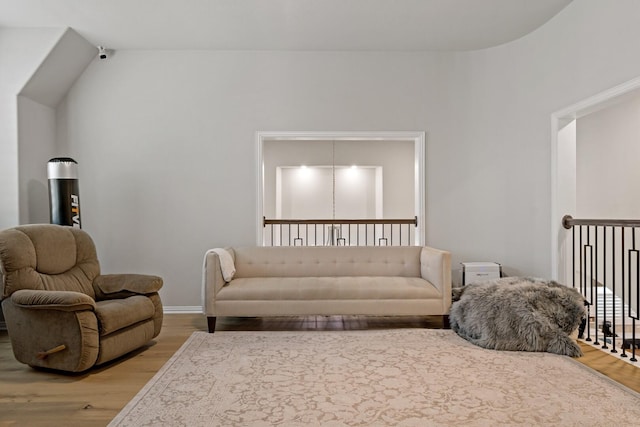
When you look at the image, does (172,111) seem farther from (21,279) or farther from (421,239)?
(421,239)

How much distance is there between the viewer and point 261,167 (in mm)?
4988

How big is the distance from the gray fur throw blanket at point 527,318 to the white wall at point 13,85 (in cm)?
460

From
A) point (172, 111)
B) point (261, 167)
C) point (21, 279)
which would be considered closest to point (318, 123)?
point (261, 167)

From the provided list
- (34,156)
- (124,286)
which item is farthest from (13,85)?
(124,286)

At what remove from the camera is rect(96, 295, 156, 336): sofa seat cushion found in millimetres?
2990

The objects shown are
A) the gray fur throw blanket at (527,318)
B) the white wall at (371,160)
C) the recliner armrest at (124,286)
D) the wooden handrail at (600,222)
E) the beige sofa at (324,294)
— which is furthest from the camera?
the white wall at (371,160)

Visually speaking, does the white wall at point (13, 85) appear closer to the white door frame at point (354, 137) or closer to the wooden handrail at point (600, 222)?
the white door frame at point (354, 137)

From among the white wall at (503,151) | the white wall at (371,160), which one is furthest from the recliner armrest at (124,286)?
the white wall at (371,160)

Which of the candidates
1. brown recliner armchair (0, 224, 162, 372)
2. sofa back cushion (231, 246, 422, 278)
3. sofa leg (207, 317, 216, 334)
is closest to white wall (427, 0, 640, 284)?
sofa back cushion (231, 246, 422, 278)

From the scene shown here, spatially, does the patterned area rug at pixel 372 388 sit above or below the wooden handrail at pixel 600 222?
below

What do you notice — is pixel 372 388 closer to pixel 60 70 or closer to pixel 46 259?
pixel 46 259

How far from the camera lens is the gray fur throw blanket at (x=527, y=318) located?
3.38m

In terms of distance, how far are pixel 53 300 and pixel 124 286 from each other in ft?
2.51

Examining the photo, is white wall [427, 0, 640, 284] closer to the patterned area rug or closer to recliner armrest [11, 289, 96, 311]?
the patterned area rug
